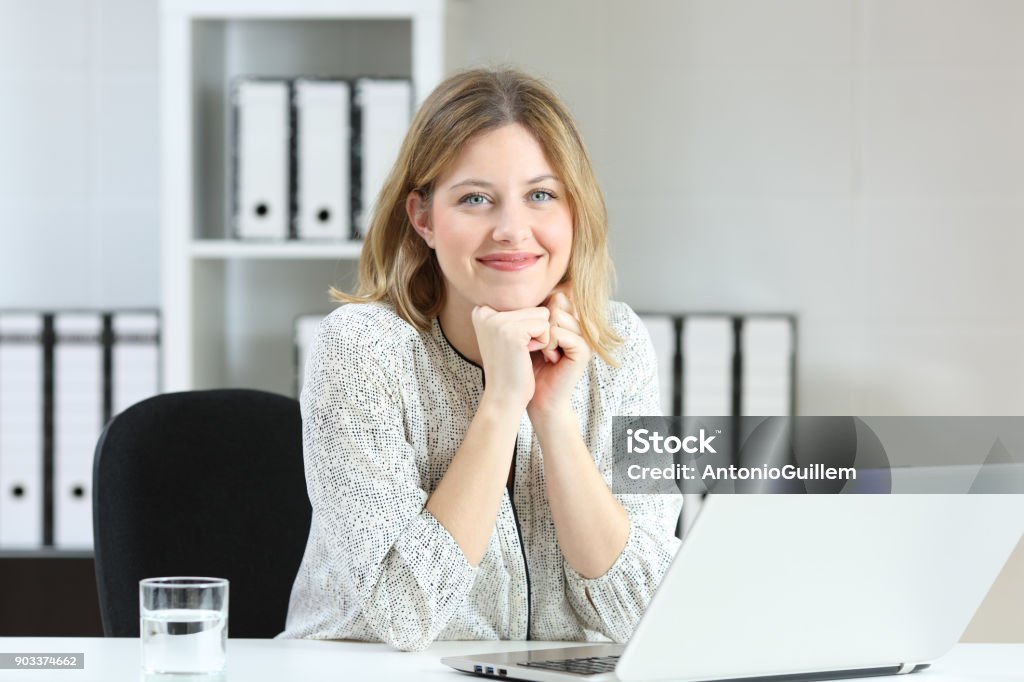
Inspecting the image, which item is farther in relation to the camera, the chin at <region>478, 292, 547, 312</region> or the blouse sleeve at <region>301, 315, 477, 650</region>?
the chin at <region>478, 292, 547, 312</region>

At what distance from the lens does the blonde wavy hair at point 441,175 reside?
146 centimetres

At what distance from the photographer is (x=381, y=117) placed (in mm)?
2295

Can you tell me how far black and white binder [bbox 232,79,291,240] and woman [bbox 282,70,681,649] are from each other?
2.67ft

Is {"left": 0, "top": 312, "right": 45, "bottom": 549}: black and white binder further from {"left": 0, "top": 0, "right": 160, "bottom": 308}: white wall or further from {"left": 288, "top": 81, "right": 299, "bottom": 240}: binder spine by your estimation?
{"left": 288, "top": 81, "right": 299, "bottom": 240}: binder spine

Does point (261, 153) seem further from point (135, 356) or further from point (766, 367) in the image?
point (766, 367)

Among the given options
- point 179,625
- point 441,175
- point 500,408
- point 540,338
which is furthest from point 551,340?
point 179,625

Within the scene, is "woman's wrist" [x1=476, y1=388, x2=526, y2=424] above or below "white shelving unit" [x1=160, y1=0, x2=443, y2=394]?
below

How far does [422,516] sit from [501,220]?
0.36 meters

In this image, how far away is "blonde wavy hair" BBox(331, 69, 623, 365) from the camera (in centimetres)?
146

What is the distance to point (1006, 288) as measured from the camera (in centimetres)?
253

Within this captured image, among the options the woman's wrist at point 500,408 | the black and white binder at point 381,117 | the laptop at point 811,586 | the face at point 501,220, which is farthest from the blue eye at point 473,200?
the black and white binder at point 381,117

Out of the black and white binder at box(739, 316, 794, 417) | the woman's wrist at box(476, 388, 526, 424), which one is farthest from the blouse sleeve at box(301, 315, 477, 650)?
the black and white binder at box(739, 316, 794, 417)

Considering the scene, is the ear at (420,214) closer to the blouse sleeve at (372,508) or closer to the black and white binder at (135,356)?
the blouse sleeve at (372,508)

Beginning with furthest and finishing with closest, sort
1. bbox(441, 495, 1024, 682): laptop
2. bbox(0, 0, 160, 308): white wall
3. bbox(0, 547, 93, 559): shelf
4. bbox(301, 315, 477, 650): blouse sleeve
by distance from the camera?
bbox(0, 0, 160, 308): white wall
bbox(0, 547, 93, 559): shelf
bbox(301, 315, 477, 650): blouse sleeve
bbox(441, 495, 1024, 682): laptop
